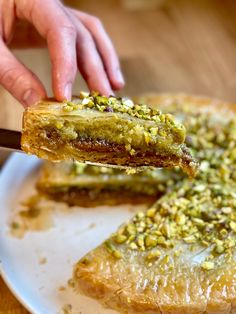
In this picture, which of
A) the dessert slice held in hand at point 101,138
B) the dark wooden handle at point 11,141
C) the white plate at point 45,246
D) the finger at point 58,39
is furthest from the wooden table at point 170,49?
the dessert slice held in hand at point 101,138

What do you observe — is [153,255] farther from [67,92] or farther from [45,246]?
[67,92]

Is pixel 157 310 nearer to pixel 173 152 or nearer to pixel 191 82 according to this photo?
pixel 173 152

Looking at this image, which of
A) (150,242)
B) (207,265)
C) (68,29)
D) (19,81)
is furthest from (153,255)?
(68,29)

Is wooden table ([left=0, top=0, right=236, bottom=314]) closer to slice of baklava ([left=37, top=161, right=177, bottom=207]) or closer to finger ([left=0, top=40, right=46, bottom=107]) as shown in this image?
slice of baklava ([left=37, top=161, right=177, bottom=207])

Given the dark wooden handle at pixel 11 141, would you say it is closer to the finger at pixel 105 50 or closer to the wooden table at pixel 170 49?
the finger at pixel 105 50

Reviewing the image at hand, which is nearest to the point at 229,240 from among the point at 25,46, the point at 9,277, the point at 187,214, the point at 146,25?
the point at 187,214

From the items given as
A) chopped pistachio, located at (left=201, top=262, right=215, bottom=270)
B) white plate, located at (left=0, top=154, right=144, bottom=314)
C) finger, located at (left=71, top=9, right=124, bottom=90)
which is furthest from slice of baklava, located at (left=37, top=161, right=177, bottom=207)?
chopped pistachio, located at (left=201, top=262, right=215, bottom=270)
